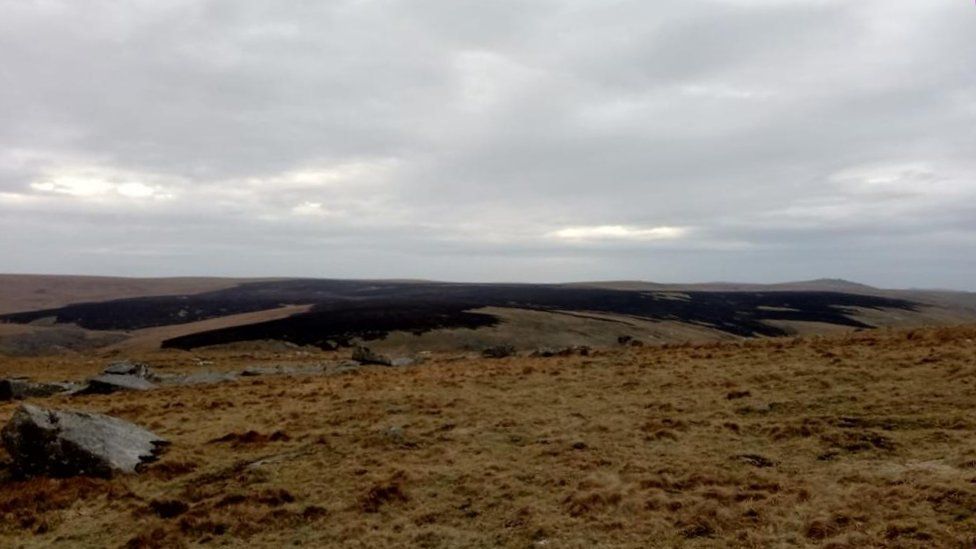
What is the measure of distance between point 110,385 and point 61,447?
722 inches

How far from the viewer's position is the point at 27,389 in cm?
3362

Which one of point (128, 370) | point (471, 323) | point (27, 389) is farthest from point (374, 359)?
point (471, 323)

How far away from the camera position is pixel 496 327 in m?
71.6

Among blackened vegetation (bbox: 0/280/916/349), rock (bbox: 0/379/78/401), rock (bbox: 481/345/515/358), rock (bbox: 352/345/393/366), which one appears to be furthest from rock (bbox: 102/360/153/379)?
blackened vegetation (bbox: 0/280/916/349)

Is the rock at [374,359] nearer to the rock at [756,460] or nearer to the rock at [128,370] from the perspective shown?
the rock at [128,370]

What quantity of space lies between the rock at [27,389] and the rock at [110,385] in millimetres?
1726

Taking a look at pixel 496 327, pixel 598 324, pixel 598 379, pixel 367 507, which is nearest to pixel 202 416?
pixel 367 507

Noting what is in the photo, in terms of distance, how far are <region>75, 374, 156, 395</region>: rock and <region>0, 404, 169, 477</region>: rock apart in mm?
16953

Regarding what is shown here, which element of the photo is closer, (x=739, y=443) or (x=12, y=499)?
(x=12, y=499)

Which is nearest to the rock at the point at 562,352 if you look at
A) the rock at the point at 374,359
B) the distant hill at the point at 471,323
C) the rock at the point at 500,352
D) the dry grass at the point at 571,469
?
the rock at the point at 500,352

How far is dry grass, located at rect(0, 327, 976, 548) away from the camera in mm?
11852

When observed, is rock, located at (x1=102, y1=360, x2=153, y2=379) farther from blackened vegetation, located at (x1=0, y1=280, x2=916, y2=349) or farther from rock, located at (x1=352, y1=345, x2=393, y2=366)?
blackened vegetation, located at (x1=0, y1=280, x2=916, y2=349)

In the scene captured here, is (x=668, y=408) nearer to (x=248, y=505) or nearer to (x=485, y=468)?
(x=485, y=468)

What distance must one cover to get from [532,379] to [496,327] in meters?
41.2
